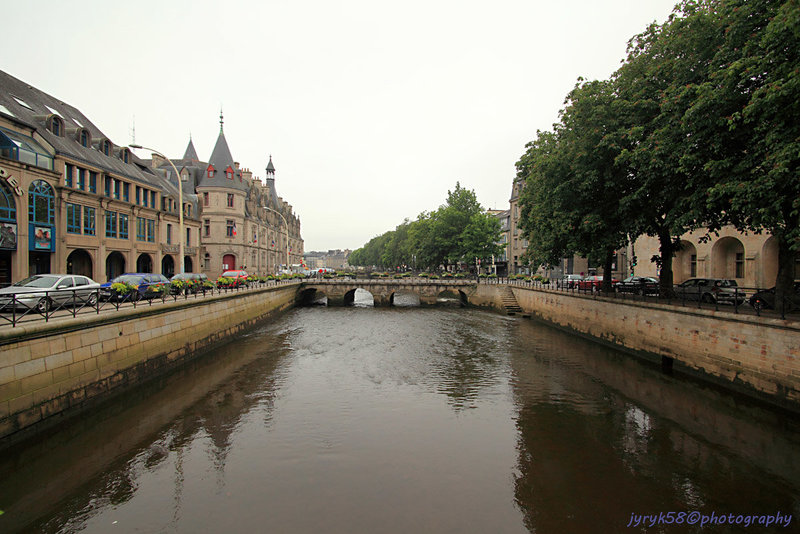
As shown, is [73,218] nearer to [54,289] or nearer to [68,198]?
[68,198]

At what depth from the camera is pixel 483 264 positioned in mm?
60094

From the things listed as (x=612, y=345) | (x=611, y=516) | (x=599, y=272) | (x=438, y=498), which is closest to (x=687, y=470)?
(x=611, y=516)

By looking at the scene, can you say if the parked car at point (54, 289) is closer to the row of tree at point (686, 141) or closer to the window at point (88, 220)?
the window at point (88, 220)

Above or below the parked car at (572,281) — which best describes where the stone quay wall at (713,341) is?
below

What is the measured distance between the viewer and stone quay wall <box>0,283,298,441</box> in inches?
384

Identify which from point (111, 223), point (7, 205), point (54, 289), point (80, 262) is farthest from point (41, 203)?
point (54, 289)

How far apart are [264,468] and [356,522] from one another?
316 centimetres

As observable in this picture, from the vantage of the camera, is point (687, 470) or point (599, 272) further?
point (599, 272)

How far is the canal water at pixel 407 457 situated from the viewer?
7.53m

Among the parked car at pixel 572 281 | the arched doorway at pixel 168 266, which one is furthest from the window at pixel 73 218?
the parked car at pixel 572 281

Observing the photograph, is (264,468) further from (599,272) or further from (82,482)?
(599,272)

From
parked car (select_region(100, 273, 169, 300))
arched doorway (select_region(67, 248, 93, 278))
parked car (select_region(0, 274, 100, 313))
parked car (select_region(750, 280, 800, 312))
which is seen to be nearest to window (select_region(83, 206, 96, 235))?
arched doorway (select_region(67, 248, 93, 278))

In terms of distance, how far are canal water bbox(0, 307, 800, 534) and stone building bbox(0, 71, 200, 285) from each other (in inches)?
630

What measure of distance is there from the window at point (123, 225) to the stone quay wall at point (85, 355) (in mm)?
18081
